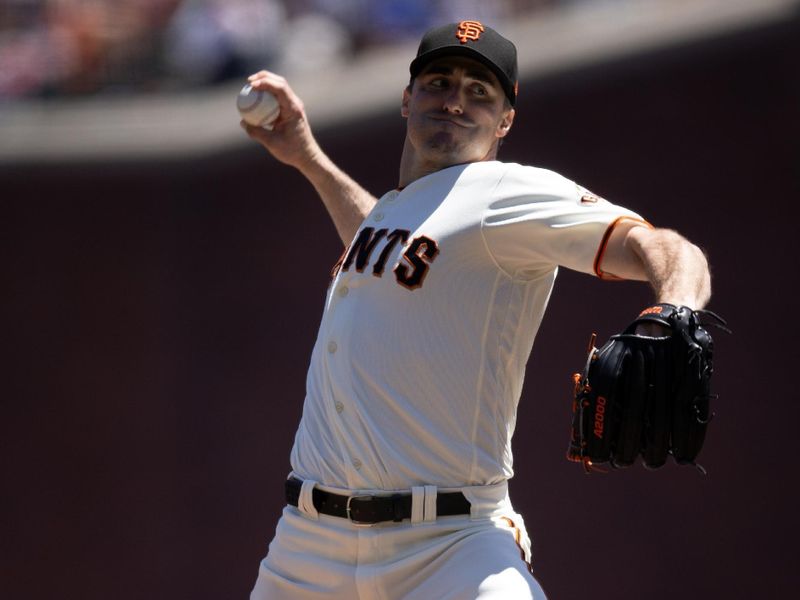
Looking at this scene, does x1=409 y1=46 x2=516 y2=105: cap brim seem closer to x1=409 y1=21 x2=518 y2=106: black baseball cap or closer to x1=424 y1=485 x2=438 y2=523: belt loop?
x1=409 y1=21 x2=518 y2=106: black baseball cap

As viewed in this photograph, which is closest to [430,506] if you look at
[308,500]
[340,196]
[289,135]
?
[308,500]

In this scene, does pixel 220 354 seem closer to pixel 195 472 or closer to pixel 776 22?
pixel 195 472

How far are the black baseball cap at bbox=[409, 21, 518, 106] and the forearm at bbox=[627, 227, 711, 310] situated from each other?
0.78 metres

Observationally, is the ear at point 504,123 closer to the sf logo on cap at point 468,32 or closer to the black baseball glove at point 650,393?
the sf logo on cap at point 468,32

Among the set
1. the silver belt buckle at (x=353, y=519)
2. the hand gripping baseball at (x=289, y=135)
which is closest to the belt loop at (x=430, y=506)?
the silver belt buckle at (x=353, y=519)

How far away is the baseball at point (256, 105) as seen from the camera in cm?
411

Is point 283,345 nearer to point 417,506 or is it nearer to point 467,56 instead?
point 467,56

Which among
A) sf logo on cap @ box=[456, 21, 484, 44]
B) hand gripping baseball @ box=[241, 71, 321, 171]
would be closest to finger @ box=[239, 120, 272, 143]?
hand gripping baseball @ box=[241, 71, 321, 171]

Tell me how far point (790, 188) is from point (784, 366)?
0.88 meters

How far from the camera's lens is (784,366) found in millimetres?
6441

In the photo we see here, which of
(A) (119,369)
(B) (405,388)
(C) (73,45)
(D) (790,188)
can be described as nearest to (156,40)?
(C) (73,45)

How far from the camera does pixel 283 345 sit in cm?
724

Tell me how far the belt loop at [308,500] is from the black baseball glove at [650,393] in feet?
2.57

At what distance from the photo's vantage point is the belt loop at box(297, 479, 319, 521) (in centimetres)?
325
